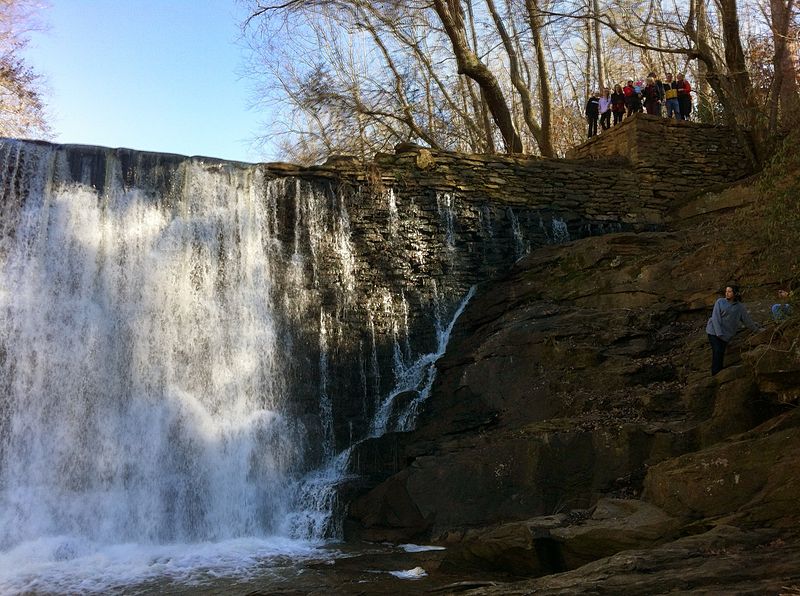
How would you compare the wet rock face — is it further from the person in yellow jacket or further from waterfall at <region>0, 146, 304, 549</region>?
the person in yellow jacket

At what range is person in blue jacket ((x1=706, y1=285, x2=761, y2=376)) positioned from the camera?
9.03m

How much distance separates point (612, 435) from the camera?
9.01 m

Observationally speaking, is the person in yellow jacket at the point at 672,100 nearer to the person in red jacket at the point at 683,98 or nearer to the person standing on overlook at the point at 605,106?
the person in red jacket at the point at 683,98

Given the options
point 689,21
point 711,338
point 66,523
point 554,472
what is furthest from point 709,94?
point 66,523

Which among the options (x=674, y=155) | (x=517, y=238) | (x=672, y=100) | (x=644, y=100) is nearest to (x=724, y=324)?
(x=517, y=238)

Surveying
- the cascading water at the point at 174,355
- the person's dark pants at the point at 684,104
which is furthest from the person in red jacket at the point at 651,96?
the cascading water at the point at 174,355

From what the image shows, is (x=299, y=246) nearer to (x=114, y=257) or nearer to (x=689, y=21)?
(x=114, y=257)

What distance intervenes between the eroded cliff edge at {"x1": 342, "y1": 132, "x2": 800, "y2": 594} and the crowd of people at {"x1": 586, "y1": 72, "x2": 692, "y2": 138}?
10.8ft

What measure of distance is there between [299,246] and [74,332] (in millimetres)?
Answer: 3951

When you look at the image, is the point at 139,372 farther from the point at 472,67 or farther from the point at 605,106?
the point at 605,106

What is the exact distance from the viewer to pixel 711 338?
9125 mm

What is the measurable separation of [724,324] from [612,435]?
1.74 m

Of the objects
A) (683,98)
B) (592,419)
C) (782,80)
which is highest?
(683,98)

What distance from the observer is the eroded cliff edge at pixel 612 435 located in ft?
20.0
